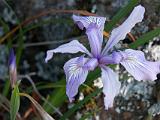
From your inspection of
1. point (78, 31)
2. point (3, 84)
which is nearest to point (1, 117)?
point (3, 84)

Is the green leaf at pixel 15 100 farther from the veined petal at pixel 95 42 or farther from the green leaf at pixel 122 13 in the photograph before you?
the green leaf at pixel 122 13

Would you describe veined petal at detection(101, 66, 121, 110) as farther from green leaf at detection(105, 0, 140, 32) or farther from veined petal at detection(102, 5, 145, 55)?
green leaf at detection(105, 0, 140, 32)

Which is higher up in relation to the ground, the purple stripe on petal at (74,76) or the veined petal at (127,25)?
the veined petal at (127,25)

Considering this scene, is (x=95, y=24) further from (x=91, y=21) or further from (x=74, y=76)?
(x=74, y=76)

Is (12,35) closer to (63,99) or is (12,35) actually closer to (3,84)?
(3,84)

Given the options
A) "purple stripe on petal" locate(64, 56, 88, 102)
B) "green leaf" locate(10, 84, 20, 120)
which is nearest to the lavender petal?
"purple stripe on petal" locate(64, 56, 88, 102)

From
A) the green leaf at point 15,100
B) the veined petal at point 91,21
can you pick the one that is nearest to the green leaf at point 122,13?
the veined petal at point 91,21
